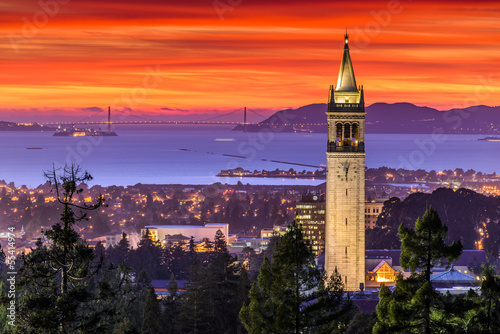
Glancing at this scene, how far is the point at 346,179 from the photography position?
133ft

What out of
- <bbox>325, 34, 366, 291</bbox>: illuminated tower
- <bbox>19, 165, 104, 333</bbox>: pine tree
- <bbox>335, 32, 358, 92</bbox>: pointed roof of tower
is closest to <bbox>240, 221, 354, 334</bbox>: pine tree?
<bbox>19, 165, 104, 333</bbox>: pine tree

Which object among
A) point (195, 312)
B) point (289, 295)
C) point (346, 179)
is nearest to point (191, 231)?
point (346, 179)

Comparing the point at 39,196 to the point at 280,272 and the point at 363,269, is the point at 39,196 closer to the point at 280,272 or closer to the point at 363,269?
the point at 363,269

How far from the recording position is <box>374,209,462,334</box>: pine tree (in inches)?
743

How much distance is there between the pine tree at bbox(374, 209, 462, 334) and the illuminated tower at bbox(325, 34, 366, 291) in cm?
2095

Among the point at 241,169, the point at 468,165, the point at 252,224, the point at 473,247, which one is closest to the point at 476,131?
the point at 468,165

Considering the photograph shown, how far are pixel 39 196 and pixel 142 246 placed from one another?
46783 mm

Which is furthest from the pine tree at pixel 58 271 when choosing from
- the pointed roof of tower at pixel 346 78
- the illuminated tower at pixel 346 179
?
the pointed roof of tower at pixel 346 78

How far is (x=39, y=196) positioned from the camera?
11338 centimetres

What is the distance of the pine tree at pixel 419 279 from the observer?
61.9ft

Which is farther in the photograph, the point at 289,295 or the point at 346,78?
the point at 346,78

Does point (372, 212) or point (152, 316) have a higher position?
point (372, 212)

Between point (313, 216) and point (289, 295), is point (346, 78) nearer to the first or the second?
point (289, 295)

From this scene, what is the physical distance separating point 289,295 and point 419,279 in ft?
10.4
